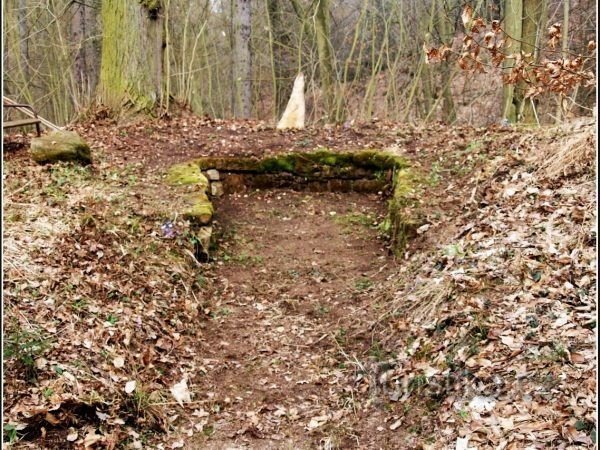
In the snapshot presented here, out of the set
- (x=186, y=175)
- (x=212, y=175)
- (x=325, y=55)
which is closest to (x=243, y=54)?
(x=325, y=55)

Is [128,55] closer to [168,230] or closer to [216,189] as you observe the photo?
[216,189]

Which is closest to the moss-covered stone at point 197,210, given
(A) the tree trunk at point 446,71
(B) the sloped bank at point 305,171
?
(B) the sloped bank at point 305,171

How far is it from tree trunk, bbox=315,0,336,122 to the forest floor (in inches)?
233

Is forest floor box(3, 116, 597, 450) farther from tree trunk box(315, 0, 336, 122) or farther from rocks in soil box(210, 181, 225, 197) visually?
tree trunk box(315, 0, 336, 122)

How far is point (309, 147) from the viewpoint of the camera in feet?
27.2

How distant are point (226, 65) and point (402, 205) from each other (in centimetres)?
1171

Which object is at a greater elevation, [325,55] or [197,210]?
[325,55]

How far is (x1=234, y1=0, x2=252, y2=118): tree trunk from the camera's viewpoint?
13.3 metres

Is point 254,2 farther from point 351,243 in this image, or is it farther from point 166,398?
point 166,398

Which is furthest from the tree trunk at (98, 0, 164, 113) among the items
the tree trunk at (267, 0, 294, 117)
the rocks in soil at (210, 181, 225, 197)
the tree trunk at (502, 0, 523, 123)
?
the tree trunk at (502, 0, 523, 123)

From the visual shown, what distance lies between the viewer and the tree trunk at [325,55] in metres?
12.9

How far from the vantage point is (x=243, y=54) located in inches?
538

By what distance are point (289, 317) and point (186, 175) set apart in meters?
2.82

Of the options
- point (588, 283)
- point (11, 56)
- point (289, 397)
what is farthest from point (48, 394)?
point (11, 56)
